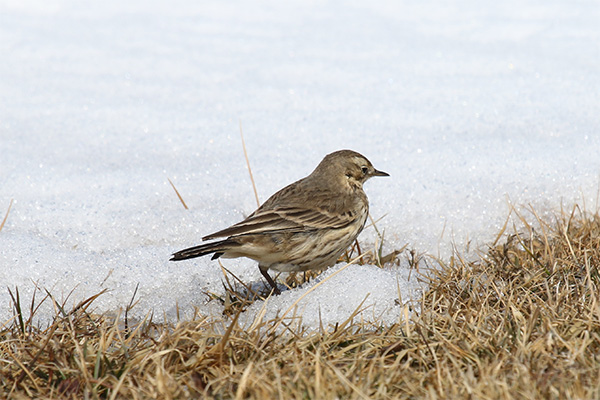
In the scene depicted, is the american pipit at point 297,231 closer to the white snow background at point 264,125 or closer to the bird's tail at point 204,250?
the bird's tail at point 204,250

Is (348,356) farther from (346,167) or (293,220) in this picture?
(346,167)

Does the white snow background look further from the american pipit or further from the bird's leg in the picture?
the american pipit

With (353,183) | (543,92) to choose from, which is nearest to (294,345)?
(353,183)

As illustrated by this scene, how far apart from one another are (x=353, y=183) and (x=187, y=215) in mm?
1293

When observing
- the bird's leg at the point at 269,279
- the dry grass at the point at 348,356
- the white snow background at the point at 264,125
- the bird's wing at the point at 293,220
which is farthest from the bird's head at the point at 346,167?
the dry grass at the point at 348,356

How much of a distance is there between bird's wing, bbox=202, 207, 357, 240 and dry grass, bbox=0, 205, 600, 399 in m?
0.93

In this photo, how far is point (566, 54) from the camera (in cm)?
880

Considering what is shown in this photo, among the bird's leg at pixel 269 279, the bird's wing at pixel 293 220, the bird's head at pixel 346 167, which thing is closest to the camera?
the bird's leg at pixel 269 279

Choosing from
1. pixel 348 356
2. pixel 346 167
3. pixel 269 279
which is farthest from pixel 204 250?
pixel 346 167

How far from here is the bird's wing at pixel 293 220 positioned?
4.84 m

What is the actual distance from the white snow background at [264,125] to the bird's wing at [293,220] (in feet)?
1.55

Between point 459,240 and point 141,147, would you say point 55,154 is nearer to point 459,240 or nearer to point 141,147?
point 141,147

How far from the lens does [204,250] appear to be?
4.43m

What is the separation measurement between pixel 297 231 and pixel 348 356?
1536 millimetres
